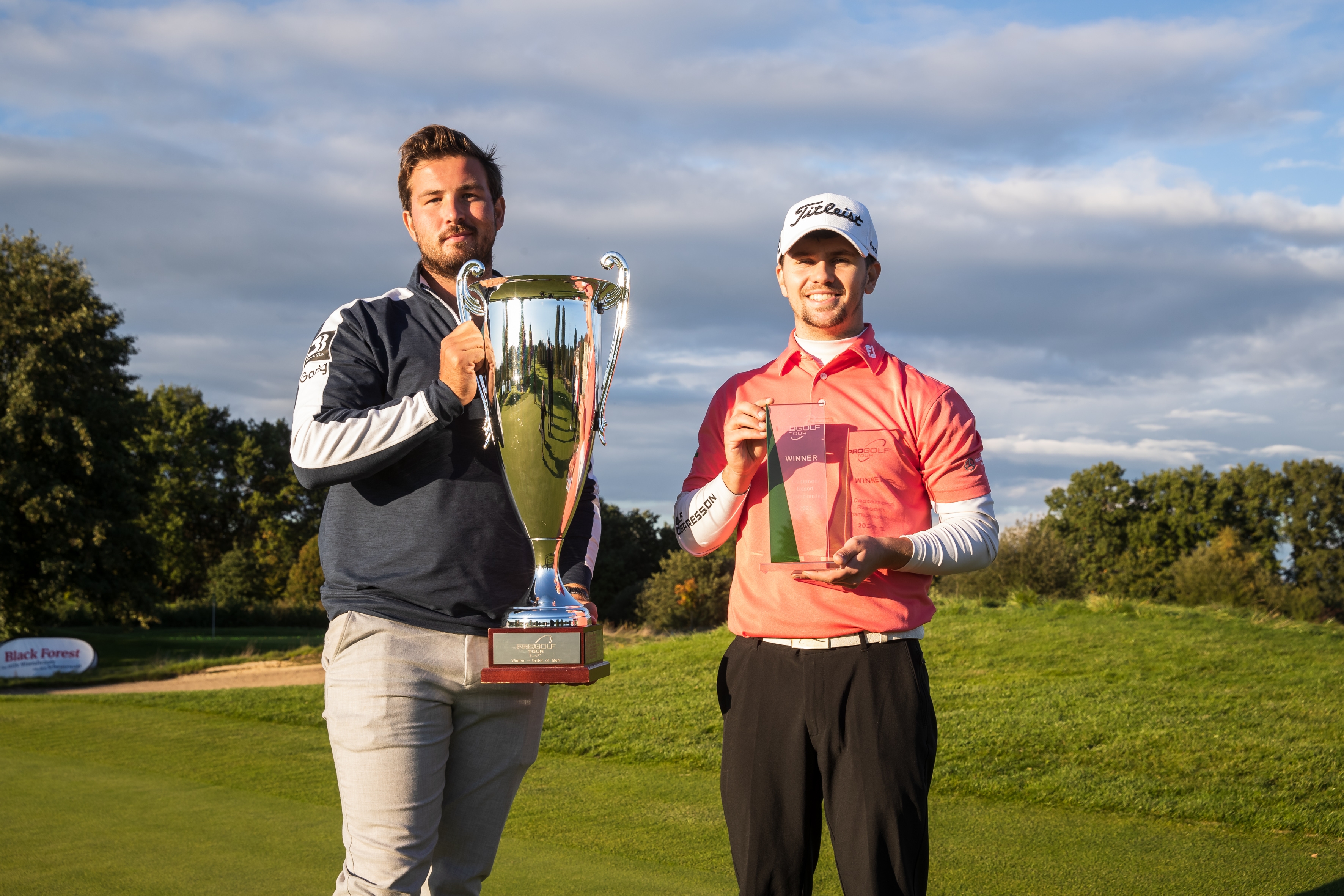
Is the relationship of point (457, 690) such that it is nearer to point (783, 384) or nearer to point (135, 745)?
point (783, 384)

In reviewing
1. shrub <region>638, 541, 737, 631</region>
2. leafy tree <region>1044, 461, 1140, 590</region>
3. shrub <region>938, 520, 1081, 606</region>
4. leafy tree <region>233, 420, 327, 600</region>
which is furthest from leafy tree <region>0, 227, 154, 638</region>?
leafy tree <region>1044, 461, 1140, 590</region>

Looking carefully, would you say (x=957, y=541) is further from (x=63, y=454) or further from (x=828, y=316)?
(x=63, y=454)

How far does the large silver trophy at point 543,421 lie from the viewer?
2143mm

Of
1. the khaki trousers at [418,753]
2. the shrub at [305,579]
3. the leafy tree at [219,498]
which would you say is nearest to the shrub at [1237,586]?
the khaki trousers at [418,753]

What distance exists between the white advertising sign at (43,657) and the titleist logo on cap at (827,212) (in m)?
16.3

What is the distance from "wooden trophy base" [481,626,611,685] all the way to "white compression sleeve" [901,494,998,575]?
675 millimetres

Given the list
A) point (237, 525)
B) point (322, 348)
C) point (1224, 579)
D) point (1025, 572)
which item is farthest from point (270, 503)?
point (322, 348)

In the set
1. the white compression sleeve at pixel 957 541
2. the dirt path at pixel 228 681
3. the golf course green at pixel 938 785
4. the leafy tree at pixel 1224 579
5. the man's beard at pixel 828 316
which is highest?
the man's beard at pixel 828 316

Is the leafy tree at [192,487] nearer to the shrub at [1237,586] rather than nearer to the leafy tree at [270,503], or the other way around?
the leafy tree at [270,503]

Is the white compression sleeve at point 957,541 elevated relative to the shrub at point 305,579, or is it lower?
elevated

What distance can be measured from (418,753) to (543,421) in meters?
0.73

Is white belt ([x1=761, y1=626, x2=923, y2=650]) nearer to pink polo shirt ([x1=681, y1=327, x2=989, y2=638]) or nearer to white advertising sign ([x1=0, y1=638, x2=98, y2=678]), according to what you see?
pink polo shirt ([x1=681, y1=327, x2=989, y2=638])

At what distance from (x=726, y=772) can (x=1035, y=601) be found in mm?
12501

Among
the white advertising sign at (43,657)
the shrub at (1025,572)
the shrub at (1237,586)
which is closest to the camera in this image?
the white advertising sign at (43,657)
